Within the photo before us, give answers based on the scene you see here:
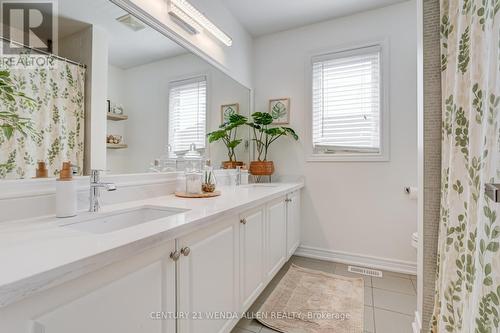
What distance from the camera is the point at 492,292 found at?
0.59 m

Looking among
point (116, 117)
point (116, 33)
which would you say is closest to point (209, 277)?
point (116, 117)

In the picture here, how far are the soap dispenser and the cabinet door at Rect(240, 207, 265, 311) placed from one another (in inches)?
31.2

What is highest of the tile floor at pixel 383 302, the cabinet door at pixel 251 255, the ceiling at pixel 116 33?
the ceiling at pixel 116 33

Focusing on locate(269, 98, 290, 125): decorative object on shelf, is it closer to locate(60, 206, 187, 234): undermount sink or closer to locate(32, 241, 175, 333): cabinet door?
locate(60, 206, 187, 234): undermount sink

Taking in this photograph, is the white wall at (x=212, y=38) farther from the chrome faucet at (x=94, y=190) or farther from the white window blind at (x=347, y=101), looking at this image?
the chrome faucet at (x=94, y=190)

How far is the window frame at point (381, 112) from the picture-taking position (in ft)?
7.73

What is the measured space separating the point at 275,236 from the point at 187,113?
118cm

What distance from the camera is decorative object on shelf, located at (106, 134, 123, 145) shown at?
4.23 feet

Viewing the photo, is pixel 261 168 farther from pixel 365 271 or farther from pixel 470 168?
pixel 470 168

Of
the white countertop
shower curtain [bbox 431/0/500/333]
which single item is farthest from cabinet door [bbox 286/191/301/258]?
the white countertop

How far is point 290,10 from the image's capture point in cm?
244

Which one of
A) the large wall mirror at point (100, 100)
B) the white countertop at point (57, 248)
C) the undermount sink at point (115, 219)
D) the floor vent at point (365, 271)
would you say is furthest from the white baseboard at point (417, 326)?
the large wall mirror at point (100, 100)

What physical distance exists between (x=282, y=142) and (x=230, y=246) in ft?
5.80

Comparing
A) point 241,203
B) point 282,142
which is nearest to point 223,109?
point 282,142
